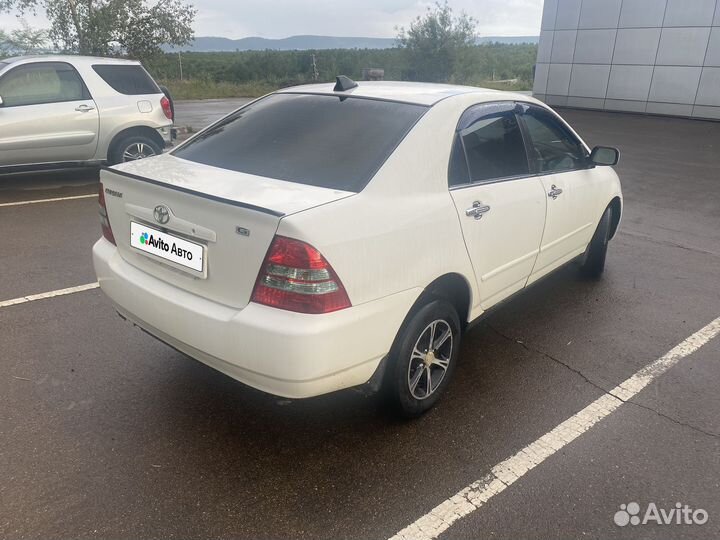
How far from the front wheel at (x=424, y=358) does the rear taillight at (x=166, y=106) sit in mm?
6644

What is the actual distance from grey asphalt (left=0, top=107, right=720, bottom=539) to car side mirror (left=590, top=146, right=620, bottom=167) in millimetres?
1123

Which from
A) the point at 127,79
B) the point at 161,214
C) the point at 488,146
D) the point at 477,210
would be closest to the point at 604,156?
the point at 488,146

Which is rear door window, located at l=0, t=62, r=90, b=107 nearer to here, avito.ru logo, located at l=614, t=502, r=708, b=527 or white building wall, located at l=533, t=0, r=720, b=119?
avito.ru logo, located at l=614, t=502, r=708, b=527

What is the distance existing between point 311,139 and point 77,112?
18.9 feet

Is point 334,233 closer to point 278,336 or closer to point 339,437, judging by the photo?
point 278,336

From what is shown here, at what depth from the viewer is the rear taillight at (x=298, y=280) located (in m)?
2.18

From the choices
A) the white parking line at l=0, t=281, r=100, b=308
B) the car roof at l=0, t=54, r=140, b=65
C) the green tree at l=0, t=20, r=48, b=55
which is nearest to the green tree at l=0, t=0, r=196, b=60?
the green tree at l=0, t=20, r=48, b=55

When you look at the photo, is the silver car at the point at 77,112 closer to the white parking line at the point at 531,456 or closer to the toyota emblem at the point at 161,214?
the toyota emblem at the point at 161,214

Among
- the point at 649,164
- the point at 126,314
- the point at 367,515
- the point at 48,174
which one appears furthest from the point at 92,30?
the point at 367,515

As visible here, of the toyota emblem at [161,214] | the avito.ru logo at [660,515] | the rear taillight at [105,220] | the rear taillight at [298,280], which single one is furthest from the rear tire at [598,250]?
the rear taillight at [105,220]

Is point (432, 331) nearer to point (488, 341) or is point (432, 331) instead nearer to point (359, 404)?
point (359, 404)

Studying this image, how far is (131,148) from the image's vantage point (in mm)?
7871

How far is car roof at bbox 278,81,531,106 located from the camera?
3090 mm

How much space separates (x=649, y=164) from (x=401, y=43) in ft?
78.7
